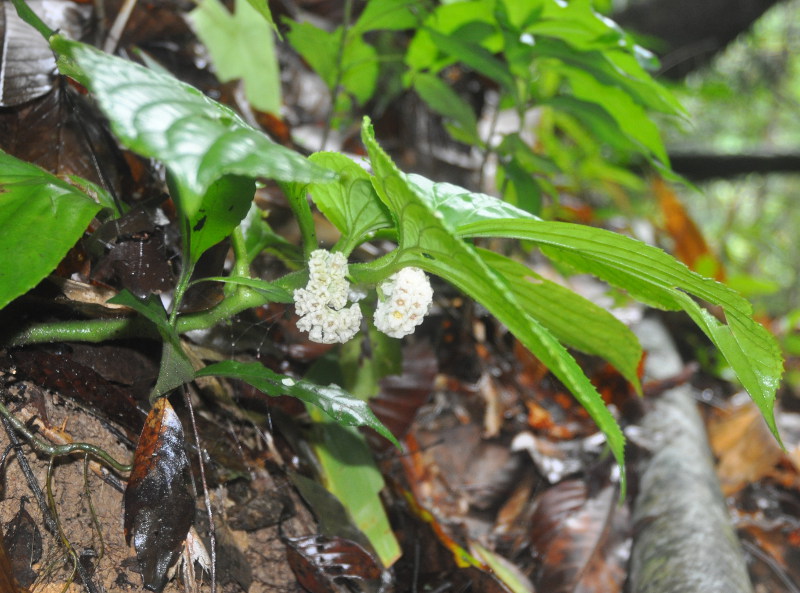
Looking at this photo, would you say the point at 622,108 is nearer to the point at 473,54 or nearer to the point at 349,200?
the point at 473,54

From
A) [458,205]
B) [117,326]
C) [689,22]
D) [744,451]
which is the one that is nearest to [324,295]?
[458,205]

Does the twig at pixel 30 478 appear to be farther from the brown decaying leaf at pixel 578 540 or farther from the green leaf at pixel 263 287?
the brown decaying leaf at pixel 578 540

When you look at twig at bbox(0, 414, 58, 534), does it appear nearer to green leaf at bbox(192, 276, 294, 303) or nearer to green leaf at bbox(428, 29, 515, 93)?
green leaf at bbox(192, 276, 294, 303)

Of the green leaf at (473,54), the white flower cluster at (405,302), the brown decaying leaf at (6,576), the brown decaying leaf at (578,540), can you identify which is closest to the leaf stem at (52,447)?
the brown decaying leaf at (6,576)

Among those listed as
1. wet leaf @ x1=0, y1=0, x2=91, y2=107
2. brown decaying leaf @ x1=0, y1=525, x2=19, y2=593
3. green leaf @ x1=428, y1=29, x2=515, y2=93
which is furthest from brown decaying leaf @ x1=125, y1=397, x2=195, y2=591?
green leaf @ x1=428, y1=29, x2=515, y2=93

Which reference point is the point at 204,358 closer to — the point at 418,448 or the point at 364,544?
the point at 364,544

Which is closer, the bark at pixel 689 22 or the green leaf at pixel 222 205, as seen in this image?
the green leaf at pixel 222 205
